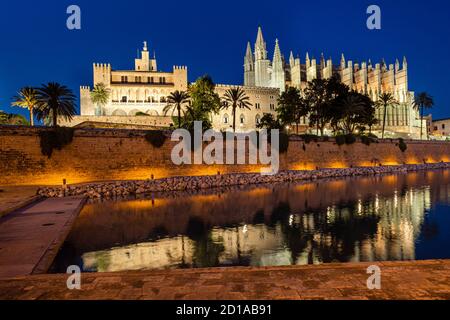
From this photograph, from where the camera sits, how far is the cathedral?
74.8 m

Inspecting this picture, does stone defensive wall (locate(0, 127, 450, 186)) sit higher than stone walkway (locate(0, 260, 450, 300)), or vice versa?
stone defensive wall (locate(0, 127, 450, 186))

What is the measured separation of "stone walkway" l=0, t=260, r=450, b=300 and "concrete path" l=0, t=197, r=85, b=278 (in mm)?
970

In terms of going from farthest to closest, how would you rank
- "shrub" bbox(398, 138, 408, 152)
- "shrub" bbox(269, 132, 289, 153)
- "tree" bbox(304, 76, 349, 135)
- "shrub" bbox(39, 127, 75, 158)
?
"shrub" bbox(398, 138, 408, 152) < "tree" bbox(304, 76, 349, 135) < "shrub" bbox(269, 132, 289, 153) < "shrub" bbox(39, 127, 75, 158)

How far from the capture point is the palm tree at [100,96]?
55.3 metres

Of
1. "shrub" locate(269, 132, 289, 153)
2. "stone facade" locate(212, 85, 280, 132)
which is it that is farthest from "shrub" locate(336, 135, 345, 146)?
"stone facade" locate(212, 85, 280, 132)

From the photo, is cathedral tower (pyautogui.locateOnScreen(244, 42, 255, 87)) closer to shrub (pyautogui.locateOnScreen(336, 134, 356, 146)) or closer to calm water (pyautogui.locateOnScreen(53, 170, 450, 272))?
shrub (pyautogui.locateOnScreen(336, 134, 356, 146))

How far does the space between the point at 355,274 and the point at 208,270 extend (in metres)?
2.25

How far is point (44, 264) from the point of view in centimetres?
591

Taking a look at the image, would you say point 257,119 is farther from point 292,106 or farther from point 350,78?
point 350,78

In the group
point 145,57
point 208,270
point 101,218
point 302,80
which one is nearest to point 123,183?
point 101,218

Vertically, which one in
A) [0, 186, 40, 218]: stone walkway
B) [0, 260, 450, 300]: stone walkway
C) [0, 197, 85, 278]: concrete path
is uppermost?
[0, 186, 40, 218]: stone walkway

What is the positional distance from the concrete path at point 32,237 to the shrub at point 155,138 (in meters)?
13.0

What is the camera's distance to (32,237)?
7.87m

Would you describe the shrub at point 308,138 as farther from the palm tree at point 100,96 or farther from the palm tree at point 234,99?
the palm tree at point 100,96
